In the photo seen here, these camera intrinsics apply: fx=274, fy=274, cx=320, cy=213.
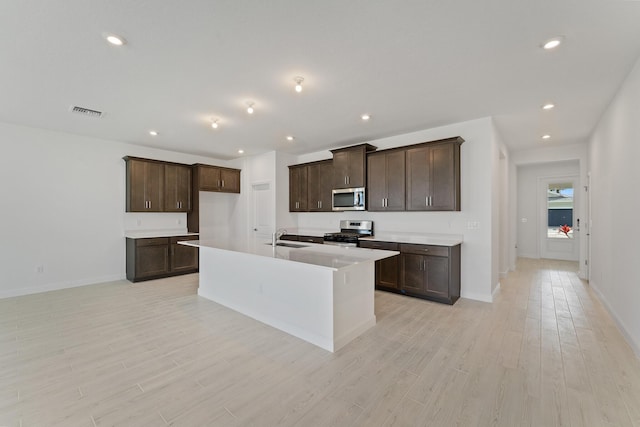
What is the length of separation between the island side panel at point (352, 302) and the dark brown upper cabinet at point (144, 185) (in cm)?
468

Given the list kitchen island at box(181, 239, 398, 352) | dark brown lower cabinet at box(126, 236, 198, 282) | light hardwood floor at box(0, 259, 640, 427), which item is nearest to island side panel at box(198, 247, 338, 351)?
kitchen island at box(181, 239, 398, 352)

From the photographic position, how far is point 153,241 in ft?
17.4

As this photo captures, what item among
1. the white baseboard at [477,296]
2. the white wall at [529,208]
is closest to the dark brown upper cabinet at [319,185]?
the white baseboard at [477,296]

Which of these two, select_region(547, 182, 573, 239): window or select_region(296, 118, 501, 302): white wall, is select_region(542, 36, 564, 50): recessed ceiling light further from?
select_region(547, 182, 573, 239): window

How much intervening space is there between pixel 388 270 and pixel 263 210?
11.2ft

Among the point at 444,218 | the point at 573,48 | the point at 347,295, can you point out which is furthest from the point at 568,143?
the point at 347,295

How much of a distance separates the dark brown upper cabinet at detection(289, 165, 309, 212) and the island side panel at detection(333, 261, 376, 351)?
3.27 meters

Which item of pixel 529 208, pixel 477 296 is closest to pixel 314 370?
pixel 477 296

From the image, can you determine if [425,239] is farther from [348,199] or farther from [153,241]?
[153,241]

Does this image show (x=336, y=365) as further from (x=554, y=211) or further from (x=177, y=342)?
(x=554, y=211)

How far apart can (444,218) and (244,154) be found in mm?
4667

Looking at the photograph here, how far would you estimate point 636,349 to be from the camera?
2.55m

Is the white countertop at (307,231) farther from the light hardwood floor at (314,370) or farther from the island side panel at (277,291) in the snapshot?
the light hardwood floor at (314,370)

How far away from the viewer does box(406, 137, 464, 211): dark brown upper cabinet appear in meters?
4.12
